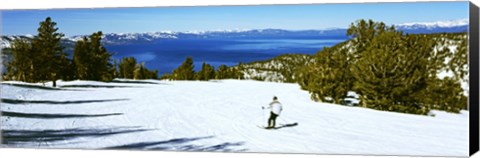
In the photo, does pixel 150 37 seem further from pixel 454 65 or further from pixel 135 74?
pixel 454 65

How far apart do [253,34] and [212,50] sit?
0.95m

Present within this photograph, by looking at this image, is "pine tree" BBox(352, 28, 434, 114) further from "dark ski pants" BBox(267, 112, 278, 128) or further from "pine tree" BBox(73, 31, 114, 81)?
"pine tree" BBox(73, 31, 114, 81)

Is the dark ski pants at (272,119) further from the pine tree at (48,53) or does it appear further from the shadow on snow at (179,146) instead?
the pine tree at (48,53)

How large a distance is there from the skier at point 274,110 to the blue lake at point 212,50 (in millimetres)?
882

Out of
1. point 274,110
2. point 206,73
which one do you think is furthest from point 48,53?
point 274,110

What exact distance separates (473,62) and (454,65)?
344 millimetres

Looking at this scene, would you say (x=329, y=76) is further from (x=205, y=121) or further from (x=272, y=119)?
(x=205, y=121)

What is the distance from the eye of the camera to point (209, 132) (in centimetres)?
1673

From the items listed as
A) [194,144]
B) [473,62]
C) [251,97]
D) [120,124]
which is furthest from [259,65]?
[473,62]

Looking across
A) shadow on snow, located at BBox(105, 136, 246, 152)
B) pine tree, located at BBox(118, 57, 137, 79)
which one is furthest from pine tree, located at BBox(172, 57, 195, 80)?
shadow on snow, located at BBox(105, 136, 246, 152)

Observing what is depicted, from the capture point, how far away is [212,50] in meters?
17.2

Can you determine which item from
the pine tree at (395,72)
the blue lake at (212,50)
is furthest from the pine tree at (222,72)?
the pine tree at (395,72)

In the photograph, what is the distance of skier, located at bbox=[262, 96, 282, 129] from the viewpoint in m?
16.4

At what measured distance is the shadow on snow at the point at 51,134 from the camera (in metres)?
17.3
